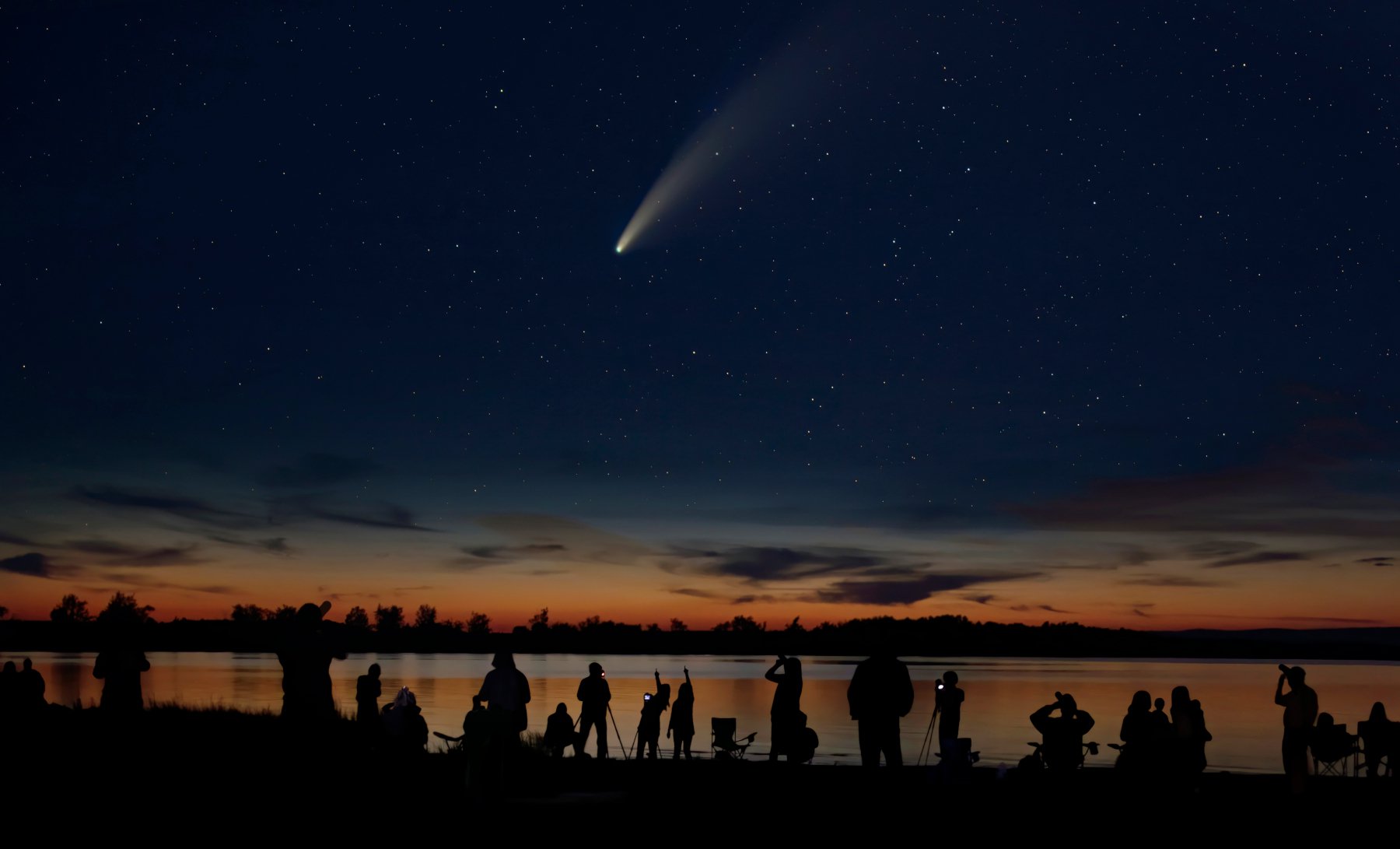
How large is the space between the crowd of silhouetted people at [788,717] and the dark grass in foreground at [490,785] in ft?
0.96

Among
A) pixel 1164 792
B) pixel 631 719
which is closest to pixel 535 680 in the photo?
pixel 631 719

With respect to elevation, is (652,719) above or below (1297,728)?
below

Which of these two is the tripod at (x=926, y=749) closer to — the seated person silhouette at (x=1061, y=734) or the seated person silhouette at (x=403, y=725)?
the seated person silhouette at (x=1061, y=734)

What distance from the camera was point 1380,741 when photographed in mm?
21156

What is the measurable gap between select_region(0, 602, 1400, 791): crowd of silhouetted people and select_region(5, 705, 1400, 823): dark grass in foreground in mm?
292

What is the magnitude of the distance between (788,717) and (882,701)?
12.2ft

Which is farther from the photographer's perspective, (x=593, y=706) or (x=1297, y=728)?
(x=593, y=706)

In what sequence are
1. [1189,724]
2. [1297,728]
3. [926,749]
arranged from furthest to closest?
[926,749] → [1189,724] → [1297,728]

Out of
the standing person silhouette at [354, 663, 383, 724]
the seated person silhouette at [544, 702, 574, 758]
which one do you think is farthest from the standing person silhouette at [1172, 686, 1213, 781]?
the standing person silhouette at [354, 663, 383, 724]

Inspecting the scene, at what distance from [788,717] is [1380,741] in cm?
1022

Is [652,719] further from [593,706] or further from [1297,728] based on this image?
[1297,728]

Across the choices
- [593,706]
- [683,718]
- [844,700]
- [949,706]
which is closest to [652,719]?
[683,718]

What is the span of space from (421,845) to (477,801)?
3466mm

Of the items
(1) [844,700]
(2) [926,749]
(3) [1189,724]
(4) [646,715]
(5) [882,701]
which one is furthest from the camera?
(1) [844,700]
